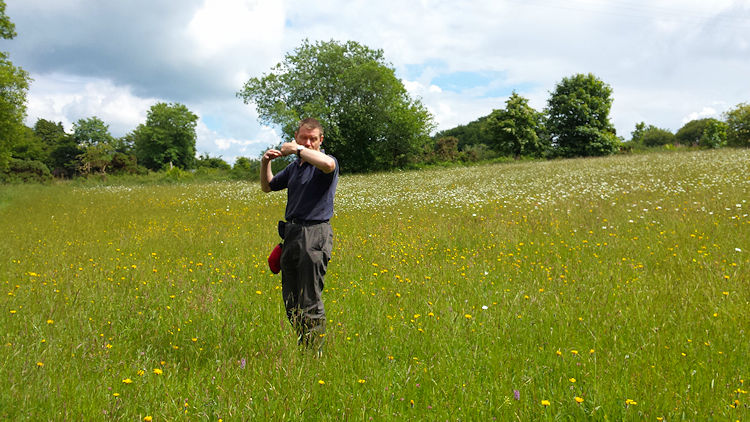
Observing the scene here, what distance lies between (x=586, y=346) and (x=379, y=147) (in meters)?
39.9

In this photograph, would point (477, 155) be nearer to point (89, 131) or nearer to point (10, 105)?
point (10, 105)

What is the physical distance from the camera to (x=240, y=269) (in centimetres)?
623

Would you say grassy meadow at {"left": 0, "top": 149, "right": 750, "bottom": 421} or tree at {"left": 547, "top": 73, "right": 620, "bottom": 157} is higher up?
tree at {"left": 547, "top": 73, "right": 620, "bottom": 157}

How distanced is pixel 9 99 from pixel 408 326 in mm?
33898

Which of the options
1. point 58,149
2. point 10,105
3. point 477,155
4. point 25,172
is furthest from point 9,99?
point 58,149

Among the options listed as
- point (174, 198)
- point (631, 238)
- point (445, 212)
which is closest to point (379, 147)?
point (174, 198)

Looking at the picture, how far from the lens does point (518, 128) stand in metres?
47.8

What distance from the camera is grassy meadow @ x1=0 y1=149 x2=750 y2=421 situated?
9.09 feet

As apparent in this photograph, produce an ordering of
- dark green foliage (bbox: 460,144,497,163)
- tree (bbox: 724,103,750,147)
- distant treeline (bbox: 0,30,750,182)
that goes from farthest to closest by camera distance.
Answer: dark green foliage (bbox: 460,144,497,163), distant treeline (bbox: 0,30,750,182), tree (bbox: 724,103,750,147)

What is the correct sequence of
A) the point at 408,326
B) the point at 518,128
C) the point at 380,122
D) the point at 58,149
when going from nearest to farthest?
the point at 408,326 → the point at 380,122 → the point at 518,128 → the point at 58,149

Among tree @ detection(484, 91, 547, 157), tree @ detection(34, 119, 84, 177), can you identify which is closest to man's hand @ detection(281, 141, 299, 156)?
tree @ detection(484, 91, 547, 157)

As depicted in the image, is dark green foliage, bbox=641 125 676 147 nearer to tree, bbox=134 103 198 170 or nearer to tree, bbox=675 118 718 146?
tree, bbox=675 118 718 146

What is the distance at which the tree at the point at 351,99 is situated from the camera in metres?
39.7

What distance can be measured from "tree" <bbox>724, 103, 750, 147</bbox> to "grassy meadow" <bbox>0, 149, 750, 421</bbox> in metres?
33.6
